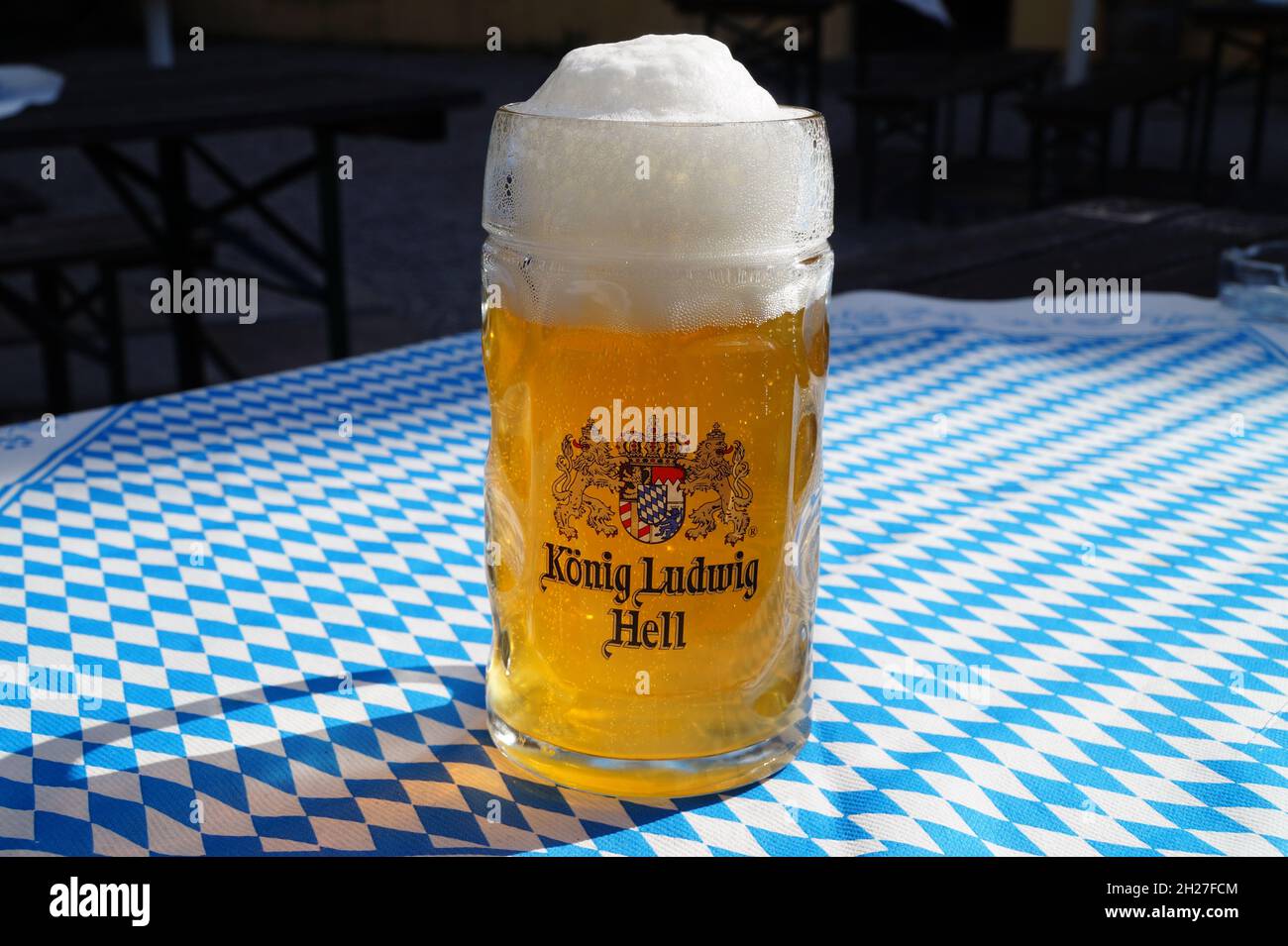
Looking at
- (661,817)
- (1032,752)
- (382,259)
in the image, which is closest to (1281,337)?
(1032,752)

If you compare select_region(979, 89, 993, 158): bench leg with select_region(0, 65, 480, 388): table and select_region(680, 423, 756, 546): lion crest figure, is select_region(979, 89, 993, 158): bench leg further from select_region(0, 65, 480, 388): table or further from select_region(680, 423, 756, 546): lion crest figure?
select_region(680, 423, 756, 546): lion crest figure

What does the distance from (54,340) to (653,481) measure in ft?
9.37

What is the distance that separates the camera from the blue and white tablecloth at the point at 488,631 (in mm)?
613

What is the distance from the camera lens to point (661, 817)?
613 millimetres

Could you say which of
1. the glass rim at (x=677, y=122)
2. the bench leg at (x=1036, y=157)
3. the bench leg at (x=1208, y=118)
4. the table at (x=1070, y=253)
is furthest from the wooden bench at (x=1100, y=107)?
the glass rim at (x=677, y=122)

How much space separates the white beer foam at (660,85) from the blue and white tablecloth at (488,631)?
1.02 feet

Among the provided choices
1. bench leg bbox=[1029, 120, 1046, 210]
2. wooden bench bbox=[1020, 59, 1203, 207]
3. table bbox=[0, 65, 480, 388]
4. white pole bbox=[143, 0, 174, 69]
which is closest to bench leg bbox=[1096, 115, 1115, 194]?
wooden bench bbox=[1020, 59, 1203, 207]

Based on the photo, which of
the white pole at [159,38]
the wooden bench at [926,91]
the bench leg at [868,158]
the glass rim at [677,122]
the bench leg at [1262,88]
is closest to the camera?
the glass rim at [677,122]

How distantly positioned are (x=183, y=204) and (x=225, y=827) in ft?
9.42

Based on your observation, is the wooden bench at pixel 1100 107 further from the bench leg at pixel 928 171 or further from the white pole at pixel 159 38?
the white pole at pixel 159 38

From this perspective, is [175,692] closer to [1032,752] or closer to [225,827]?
[225,827]

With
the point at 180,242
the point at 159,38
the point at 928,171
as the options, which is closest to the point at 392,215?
the point at 159,38

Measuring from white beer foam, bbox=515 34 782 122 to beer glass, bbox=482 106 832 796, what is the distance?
0.01 metres

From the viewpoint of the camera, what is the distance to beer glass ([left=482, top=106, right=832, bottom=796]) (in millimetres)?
580
